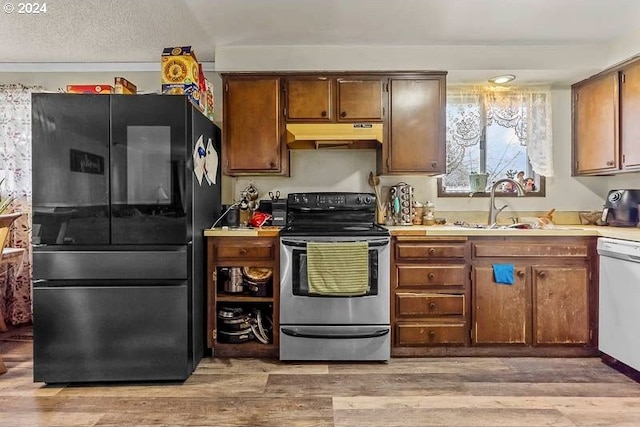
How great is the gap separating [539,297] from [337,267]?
1.45 meters

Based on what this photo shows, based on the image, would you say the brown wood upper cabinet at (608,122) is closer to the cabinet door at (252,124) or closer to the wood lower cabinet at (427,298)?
the wood lower cabinet at (427,298)


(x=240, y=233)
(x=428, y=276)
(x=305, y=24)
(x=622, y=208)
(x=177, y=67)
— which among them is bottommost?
(x=428, y=276)

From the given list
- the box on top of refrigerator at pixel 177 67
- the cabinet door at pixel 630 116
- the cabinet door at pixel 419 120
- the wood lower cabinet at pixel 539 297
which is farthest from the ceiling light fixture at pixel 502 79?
the box on top of refrigerator at pixel 177 67

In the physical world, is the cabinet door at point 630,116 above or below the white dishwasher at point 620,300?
above

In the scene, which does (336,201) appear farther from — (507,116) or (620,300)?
(620,300)

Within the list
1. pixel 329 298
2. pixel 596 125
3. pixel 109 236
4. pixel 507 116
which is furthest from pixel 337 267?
pixel 596 125

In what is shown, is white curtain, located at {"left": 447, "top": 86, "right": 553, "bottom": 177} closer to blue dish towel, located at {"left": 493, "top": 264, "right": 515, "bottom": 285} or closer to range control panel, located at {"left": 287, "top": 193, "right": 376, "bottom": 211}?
range control panel, located at {"left": 287, "top": 193, "right": 376, "bottom": 211}

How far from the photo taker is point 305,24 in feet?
9.50

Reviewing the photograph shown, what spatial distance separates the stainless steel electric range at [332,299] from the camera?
2816 millimetres

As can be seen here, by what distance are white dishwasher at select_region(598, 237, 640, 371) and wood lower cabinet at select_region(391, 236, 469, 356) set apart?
91 cm

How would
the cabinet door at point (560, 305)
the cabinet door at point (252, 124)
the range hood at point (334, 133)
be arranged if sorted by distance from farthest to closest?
the cabinet door at point (252, 124) → the range hood at point (334, 133) → the cabinet door at point (560, 305)

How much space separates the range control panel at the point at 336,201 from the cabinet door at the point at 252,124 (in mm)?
352

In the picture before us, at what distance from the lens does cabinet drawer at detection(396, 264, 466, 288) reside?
297cm

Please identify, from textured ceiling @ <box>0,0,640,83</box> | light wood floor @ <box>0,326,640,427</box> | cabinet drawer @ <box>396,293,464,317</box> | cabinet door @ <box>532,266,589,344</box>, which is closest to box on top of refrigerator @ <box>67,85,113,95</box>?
textured ceiling @ <box>0,0,640,83</box>
